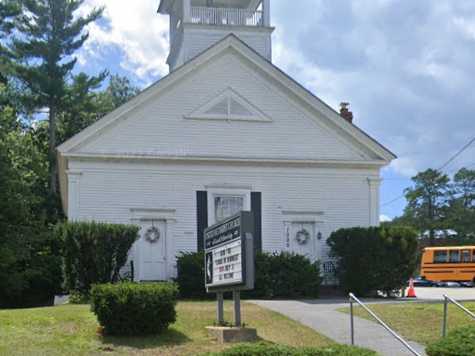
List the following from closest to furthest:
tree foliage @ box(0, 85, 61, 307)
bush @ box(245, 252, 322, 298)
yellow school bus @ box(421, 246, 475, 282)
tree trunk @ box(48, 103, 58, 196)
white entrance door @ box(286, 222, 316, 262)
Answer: bush @ box(245, 252, 322, 298)
tree foliage @ box(0, 85, 61, 307)
white entrance door @ box(286, 222, 316, 262)
tree trunk @ box(48, 103, 58, 196)
yellow school bus @ box(421, 246, 475, 282)

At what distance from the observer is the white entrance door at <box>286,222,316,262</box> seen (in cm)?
2534

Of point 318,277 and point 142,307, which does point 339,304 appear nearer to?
point 318,277

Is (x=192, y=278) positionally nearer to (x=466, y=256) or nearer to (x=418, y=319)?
(x=418, y=319)

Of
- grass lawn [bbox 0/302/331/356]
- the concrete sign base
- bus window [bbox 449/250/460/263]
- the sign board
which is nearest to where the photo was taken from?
grass lawn [bbox 0/302/331/356]

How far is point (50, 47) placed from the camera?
44688mm

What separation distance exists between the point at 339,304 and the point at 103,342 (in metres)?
8.61

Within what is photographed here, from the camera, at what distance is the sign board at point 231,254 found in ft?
43.7

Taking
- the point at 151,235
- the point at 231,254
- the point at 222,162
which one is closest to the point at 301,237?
the point at 222,162

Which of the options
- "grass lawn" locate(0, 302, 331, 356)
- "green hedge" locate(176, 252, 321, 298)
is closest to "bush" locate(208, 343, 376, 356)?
"grass lawn" locate(0, 302, 331, 356)

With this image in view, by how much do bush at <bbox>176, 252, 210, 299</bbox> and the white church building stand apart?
5.23 ft

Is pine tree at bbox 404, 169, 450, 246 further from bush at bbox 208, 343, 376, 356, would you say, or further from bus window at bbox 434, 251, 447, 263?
bush at bbox 208, 343, 376, 356

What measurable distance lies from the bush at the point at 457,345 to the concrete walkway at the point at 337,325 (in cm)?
340

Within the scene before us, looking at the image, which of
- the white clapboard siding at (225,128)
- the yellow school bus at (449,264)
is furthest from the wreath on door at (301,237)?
the yellow school bus at (449,264)

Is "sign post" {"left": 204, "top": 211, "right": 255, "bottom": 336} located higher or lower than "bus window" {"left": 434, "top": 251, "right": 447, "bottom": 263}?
higher
